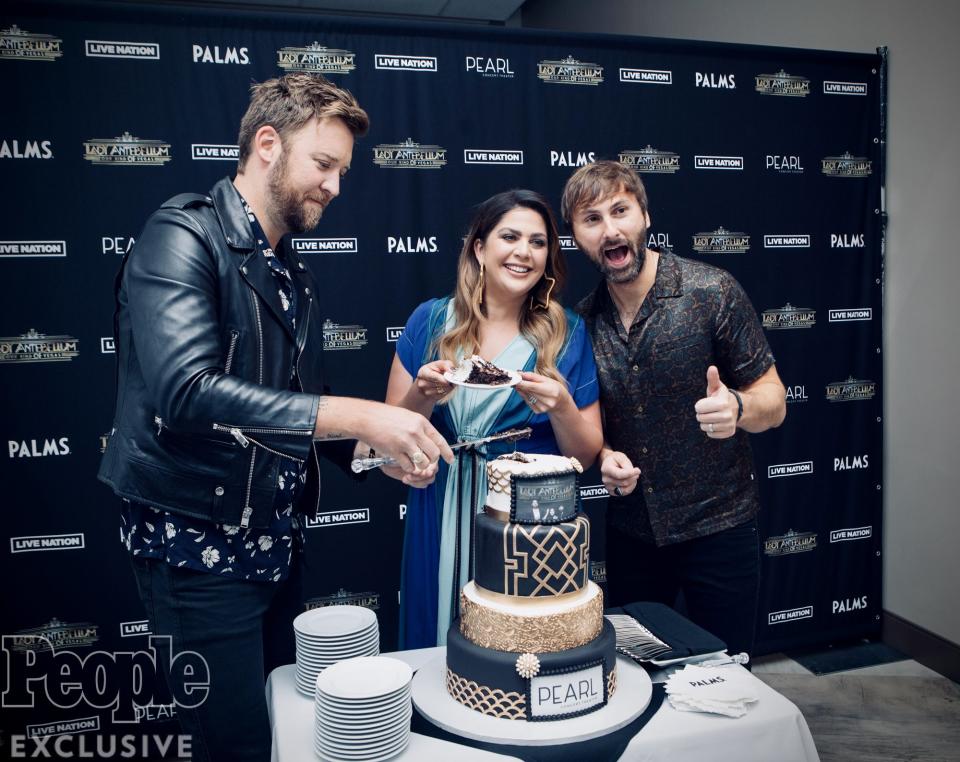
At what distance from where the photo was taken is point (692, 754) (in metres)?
1.36

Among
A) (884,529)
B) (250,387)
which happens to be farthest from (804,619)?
(250,387)

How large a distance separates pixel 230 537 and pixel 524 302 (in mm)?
1203

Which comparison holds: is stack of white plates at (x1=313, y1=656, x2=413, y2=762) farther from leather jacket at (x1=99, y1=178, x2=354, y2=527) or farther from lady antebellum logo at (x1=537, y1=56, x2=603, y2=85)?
lady antebellum logo at (x1=537, y1=56, x2=603, y2=85)

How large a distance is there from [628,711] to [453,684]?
324 millimetres

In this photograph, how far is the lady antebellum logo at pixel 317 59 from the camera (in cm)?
321

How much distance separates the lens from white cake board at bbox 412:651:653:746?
1.33 m

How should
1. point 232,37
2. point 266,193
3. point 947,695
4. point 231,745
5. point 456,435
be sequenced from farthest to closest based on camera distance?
point 947,695, point 232,37, point 456,435, point 266,193, point 231,745

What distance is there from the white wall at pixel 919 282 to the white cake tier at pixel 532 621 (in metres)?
2.90

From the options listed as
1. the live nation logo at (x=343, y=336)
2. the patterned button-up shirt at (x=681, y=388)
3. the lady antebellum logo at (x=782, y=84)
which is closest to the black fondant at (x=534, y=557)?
the patterned button-up shirt at (x=681, y=388)

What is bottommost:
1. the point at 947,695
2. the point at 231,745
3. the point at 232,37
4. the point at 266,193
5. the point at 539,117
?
the point at 947,695

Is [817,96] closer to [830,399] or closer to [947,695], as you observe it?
[830,399]

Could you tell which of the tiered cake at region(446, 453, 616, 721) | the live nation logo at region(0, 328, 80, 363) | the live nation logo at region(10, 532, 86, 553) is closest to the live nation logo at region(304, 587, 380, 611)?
the live nation logo at region(10, 532, 86, 553)

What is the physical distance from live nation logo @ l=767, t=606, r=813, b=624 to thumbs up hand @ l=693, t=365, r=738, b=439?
7.69 feet

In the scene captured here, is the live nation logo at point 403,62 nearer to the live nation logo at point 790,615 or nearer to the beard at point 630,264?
the beard at point 630,264
